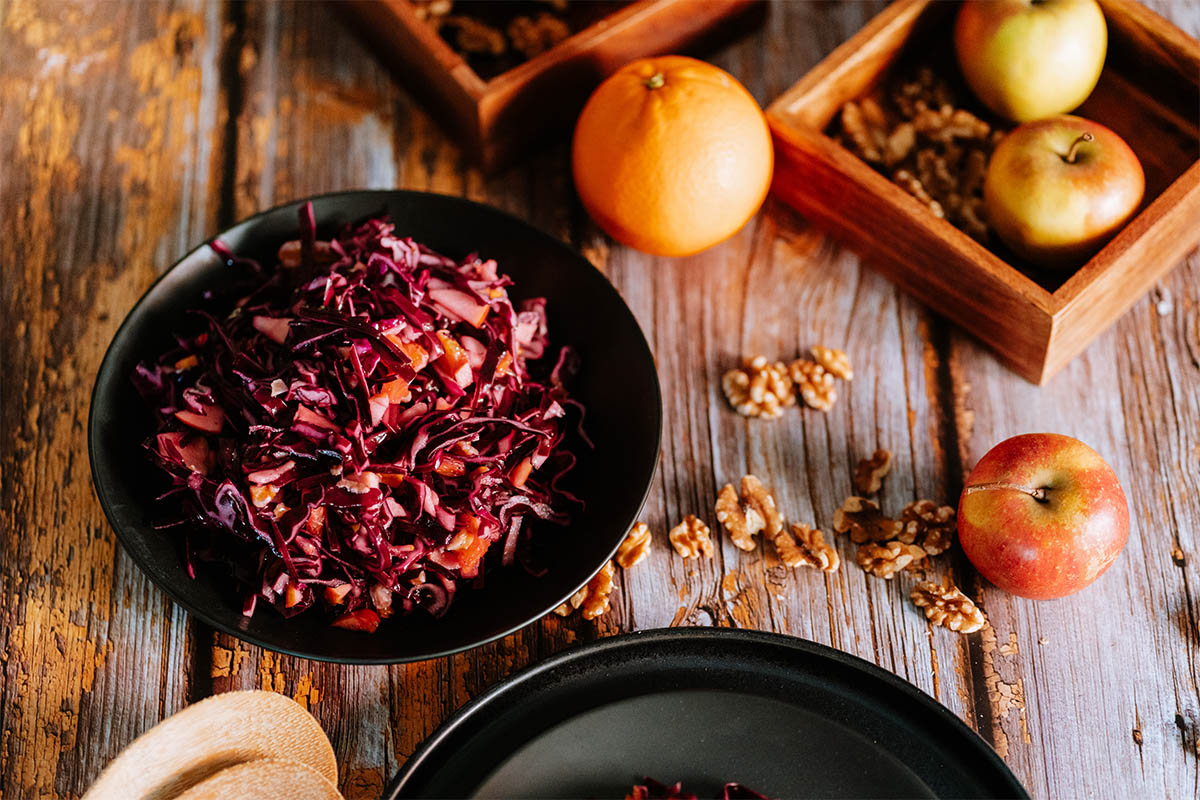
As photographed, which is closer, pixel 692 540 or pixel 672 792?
pixel 672 792

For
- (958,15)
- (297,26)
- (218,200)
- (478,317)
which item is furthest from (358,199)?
(958,15)

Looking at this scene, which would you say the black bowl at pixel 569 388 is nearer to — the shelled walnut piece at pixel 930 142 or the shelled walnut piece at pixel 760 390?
the shelled walnut piece at pixel 760 390

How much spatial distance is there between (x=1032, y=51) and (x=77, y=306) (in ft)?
4.81

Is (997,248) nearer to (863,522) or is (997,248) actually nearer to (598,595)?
(863,522)

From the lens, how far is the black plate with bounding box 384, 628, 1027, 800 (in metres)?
1.15

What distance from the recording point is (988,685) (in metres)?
1.29

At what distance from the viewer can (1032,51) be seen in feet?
4.76

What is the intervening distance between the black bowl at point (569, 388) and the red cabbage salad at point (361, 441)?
0.03m

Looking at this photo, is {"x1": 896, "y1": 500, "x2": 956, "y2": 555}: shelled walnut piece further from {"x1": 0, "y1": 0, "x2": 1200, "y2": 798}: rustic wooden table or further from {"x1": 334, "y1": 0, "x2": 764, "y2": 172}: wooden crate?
{"x1": 334, "y1": 0, "x2": 764, "y2": 172}: wooden crate

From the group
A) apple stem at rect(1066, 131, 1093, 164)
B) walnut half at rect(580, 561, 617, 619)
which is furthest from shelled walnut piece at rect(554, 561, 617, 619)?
apple stem at rect(1066, 131, 1093, 164)

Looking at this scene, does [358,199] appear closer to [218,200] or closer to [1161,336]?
[218,200]

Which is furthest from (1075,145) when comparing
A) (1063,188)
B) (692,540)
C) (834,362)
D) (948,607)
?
(692,540)

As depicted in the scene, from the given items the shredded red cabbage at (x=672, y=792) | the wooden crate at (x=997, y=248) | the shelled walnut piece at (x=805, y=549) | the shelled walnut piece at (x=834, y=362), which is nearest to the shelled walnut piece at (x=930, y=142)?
the wooden crate at (x=997, y=248)

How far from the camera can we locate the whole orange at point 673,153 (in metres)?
1.32
